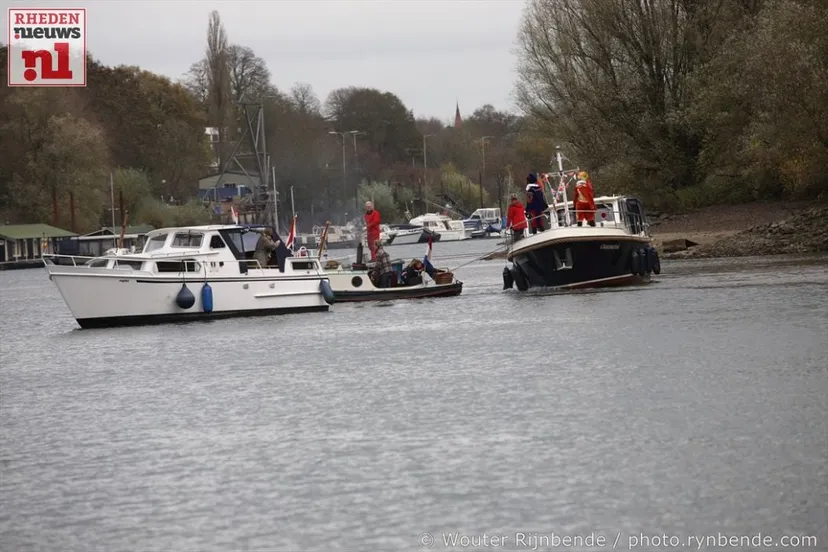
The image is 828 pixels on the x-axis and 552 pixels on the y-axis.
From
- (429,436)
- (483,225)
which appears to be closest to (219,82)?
(483,225)

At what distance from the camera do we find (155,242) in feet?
122

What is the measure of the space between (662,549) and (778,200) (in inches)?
2153

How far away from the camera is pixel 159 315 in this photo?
119 ft

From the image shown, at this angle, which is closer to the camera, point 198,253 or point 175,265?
point 175,265

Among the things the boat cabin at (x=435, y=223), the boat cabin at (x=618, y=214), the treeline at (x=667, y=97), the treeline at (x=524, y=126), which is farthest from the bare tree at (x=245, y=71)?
the boat cabin at (x=618, y=214)

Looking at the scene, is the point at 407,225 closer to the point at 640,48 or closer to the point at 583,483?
the point at 640,48

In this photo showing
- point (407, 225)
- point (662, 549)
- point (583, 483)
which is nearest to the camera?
point (662, 549)

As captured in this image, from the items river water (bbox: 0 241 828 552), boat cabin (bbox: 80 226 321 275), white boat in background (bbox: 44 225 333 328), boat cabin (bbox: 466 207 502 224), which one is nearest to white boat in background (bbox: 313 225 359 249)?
boat cabin (bbox: 466 207 502 224)

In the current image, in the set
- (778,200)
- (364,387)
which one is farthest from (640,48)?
(364,387)

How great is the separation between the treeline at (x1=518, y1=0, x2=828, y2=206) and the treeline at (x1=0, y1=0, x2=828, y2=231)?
9 cm

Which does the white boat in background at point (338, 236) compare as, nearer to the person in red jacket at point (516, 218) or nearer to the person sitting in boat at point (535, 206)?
the person in red jacket at point (516, 218)

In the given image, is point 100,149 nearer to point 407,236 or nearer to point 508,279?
point 407,236

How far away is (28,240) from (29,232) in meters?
2.91

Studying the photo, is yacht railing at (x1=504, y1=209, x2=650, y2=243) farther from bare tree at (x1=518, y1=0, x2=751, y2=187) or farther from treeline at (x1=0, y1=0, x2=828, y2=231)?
bare tree at (x1=518, y1=0, x2=751, y2=187)
